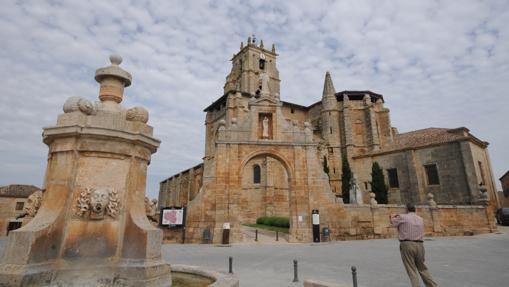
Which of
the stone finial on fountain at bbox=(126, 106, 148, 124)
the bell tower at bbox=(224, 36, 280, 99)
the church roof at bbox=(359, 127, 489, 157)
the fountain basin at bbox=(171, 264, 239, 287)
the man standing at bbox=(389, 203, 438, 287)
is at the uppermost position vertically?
the bell tower at bbox=(224, 36, 280, 99)

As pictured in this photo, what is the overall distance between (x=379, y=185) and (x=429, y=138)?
696 cm

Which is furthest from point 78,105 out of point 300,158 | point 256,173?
point 256,173

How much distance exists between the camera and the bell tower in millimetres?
48625

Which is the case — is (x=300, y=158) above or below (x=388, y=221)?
above

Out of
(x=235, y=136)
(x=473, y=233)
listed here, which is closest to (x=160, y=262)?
(x=235, y=136)

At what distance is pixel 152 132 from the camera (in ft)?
15.4

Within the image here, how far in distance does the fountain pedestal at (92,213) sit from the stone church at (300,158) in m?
11.9

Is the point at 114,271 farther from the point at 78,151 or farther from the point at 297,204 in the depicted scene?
the point at 297,204

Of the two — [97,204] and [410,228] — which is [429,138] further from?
[97,204]

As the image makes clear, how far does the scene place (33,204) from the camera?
4066 mm

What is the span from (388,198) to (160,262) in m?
31.3

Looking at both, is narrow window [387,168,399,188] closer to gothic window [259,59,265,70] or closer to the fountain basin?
the fountain basin

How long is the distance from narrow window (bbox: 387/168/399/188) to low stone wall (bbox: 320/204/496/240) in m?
10.6

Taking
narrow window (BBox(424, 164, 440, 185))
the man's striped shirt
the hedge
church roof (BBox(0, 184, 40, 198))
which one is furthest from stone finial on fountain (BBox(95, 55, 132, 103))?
church roof (BBox(0, 184, 40, 198))
